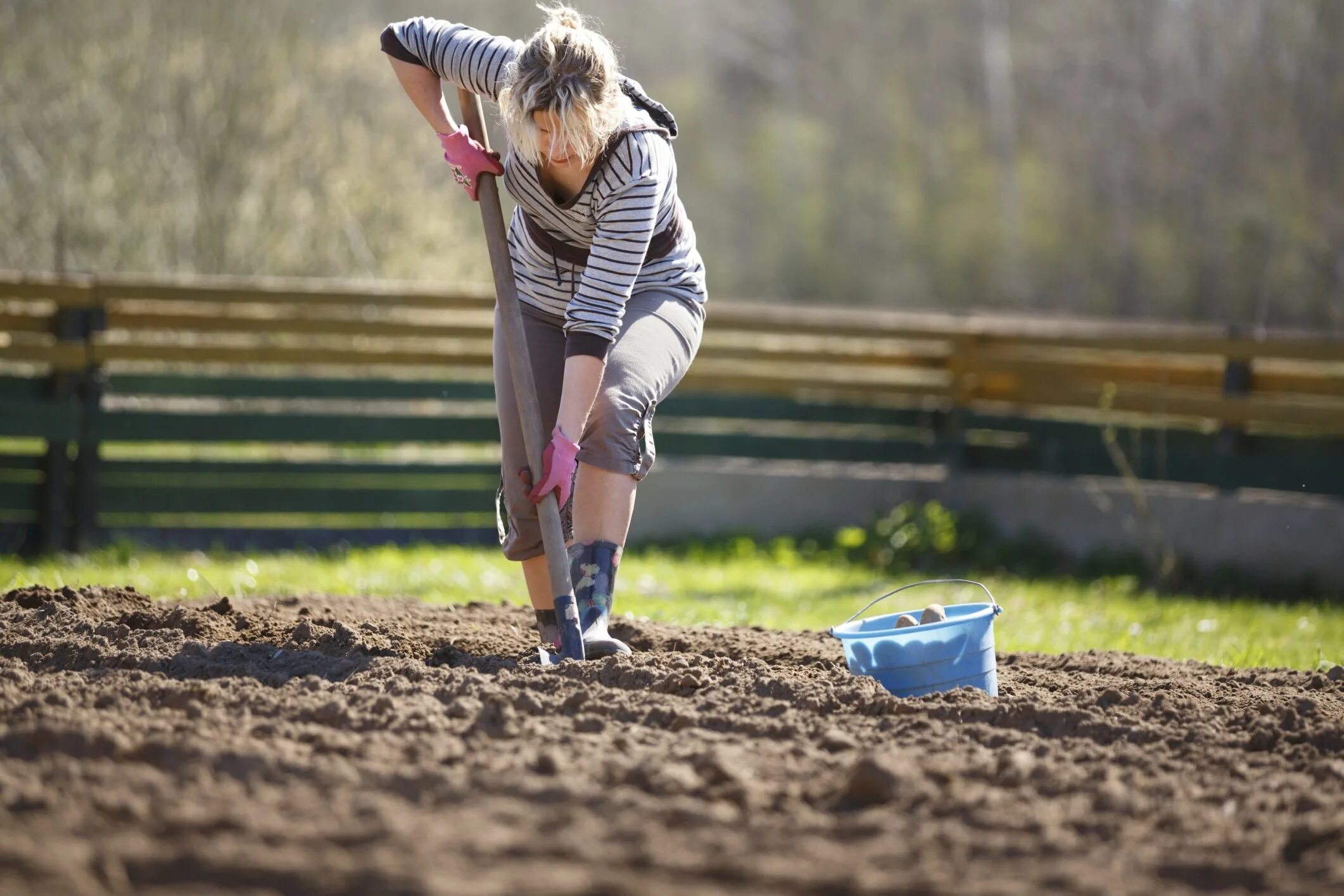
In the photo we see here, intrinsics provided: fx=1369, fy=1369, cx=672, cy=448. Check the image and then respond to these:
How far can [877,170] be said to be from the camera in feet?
99.5

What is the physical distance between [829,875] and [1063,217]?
26034 millimetres

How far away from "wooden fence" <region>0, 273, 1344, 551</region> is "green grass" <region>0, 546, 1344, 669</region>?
0.40 meters

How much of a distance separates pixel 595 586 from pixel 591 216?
3.46ft

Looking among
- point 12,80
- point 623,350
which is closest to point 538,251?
point 623,350

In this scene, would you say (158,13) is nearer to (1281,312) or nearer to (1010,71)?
(1281,312)

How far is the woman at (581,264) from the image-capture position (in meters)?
3.61

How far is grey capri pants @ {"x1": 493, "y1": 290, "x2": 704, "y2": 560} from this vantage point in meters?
3.89

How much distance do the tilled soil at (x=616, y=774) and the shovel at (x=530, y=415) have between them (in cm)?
20

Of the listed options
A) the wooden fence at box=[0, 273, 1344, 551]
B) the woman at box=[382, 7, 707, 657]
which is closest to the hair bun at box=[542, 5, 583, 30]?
the woman at box=[382, 7, 707, 657]

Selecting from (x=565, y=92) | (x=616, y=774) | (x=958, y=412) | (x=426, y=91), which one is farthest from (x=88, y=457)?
(x=616, y=774)

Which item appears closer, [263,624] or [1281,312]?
[263,624]

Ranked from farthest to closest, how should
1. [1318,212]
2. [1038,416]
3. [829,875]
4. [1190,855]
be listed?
[1318,212] < [1038,416] < [1190,855] < [829,875]

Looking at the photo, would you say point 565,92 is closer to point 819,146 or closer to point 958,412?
point 958,412

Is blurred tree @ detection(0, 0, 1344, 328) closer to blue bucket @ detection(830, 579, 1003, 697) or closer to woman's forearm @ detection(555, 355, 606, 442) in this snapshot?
blue bucket @ detection(830, 579, 1003, 697)
